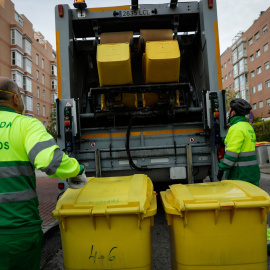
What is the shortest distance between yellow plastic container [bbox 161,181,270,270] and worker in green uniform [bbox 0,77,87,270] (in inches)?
34.7

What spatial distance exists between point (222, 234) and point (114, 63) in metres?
2.66

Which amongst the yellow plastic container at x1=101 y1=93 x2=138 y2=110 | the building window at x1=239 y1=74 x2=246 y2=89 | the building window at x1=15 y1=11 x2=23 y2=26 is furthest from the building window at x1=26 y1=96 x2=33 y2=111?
the yellow plastic container at x1=101 y1=93 x2=138 y2=110

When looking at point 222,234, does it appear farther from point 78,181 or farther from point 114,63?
point 114,63

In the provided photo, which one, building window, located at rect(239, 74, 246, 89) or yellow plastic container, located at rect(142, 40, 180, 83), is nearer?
yellow plastic container, located at rect(142, 40, 180, 83)

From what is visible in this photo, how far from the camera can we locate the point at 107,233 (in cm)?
207

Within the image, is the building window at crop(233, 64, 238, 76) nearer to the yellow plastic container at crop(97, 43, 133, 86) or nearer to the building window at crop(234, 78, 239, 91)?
the building window at crop(234, 78, 239, 91)

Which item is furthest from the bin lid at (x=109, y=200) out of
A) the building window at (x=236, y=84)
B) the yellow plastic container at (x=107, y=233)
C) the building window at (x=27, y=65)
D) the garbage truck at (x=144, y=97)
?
the building window at (x=236, y=84)

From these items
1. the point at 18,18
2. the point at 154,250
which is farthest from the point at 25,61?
the point at 154,250

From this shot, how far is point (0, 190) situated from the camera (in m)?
1.68

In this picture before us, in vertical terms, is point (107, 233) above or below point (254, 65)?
below

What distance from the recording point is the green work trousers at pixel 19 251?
1619 millimetres

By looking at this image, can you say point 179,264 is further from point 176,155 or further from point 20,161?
point 176,155

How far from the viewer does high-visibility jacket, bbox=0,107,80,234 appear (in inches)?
65.5

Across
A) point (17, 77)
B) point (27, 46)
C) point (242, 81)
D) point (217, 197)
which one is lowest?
point (217, 197)
